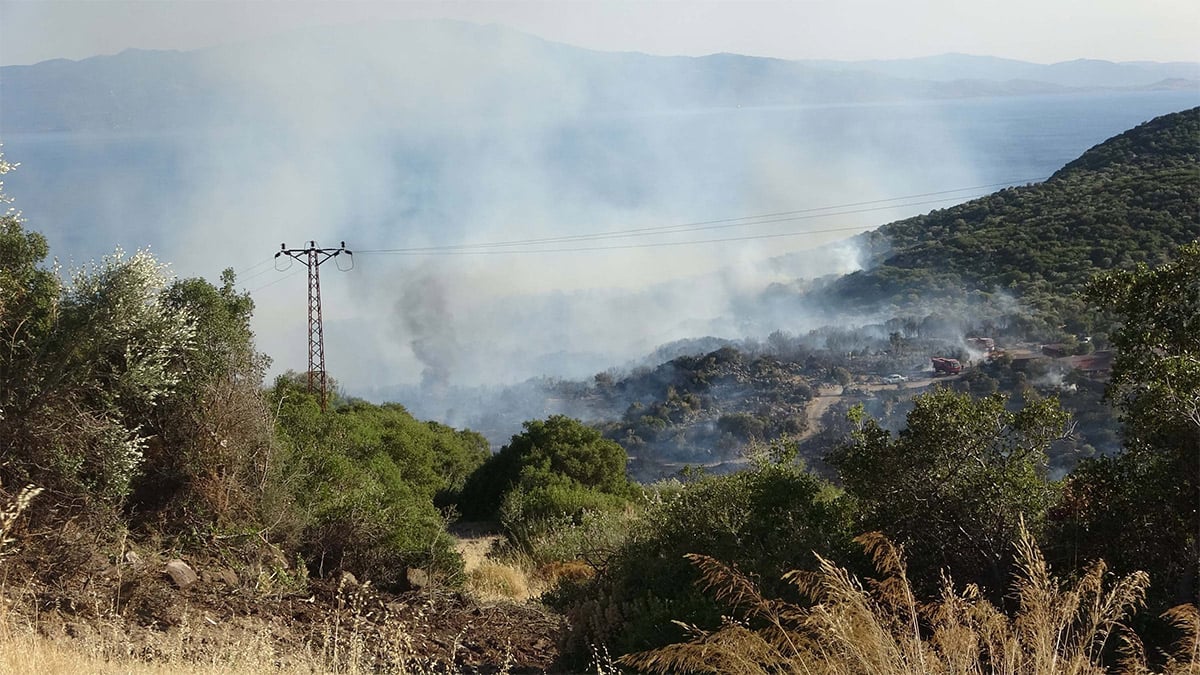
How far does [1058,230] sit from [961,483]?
5640 cm

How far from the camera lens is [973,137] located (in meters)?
113

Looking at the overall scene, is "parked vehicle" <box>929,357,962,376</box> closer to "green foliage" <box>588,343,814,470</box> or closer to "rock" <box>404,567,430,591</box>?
"green foliage" <box>588,343,814,470</box>

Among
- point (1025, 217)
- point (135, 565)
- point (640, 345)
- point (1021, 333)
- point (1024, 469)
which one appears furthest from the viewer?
point (640, 345)

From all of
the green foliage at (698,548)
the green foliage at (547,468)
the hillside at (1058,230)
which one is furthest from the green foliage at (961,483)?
the hillside at (1058,230)

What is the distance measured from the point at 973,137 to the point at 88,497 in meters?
116

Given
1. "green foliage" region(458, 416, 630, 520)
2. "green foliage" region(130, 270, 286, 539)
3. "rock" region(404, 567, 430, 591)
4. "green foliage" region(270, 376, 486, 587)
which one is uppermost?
"green foliage" region(130, 270, 286, 539)

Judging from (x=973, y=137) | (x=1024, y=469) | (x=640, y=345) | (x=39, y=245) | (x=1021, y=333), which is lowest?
(x=640, y=345)

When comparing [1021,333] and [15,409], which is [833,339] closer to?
[1021,333]

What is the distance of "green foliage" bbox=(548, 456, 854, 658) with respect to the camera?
8.84 m

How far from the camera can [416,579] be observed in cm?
1264

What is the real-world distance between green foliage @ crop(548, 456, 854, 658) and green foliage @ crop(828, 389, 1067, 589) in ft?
2.16

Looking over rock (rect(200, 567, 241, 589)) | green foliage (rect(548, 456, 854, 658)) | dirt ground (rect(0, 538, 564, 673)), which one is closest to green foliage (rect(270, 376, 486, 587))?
dirt ground (rect(0, 538, 564, 673))

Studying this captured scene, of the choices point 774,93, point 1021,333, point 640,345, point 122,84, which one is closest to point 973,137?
point 774,93

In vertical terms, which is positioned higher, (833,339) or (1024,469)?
(1024,469)
